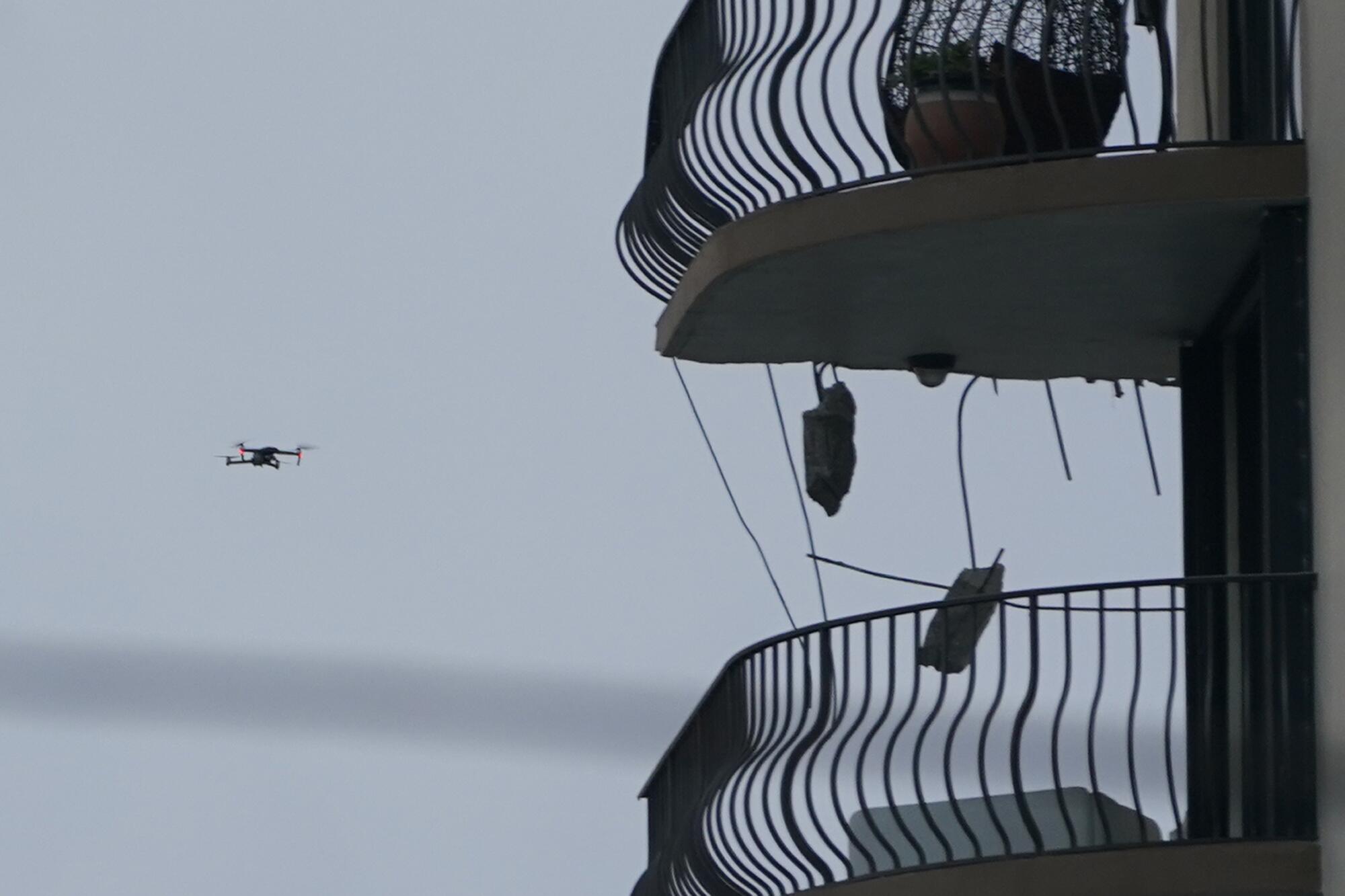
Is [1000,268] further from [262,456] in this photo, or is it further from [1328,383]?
[262,456]

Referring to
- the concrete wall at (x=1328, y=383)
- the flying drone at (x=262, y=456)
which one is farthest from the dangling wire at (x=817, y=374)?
the flying drone at (x=262, y=456)

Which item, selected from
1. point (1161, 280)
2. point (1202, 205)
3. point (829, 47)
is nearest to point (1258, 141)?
point (1202, 205)

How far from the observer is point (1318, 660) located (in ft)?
34.5

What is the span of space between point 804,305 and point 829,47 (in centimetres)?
106

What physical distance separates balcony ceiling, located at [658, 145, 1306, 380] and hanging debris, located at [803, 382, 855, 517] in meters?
0.24

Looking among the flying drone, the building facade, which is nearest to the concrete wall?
the building facade

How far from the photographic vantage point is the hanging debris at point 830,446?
1360cm

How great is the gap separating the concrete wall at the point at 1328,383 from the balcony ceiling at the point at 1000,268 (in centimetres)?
23

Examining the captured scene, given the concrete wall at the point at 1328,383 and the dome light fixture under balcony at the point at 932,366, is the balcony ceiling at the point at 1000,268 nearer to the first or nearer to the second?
the dome light fixture under balcony at the point at 932,366

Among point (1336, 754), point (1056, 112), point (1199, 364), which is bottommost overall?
point (1336, 754)

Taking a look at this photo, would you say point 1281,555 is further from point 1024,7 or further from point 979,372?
point 979,372

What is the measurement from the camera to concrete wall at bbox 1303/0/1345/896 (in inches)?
404

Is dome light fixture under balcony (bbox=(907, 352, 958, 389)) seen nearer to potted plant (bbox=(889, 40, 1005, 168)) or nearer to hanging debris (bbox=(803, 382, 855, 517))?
hanging debris (bbox=(803, 382, 855, 517))

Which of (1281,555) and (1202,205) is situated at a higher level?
(1202,205)
